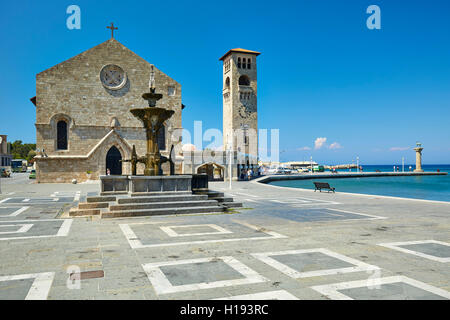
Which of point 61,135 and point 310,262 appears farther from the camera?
point 61,135

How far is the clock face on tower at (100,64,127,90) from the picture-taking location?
120ft

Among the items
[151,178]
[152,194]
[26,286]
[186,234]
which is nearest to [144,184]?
[151,178]

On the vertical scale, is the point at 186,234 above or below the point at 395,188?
above

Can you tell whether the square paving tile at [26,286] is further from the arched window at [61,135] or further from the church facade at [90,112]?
the arched window at [61,135]

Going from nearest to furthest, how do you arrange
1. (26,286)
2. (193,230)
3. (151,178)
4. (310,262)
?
(26,286)
(310,262)
(193,230)
(151,178)

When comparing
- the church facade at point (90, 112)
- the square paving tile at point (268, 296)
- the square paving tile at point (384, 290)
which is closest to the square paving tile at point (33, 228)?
the square paving tile at point (268, 296)

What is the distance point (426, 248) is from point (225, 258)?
476 centimetres

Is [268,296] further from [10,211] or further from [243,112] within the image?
[243,112]

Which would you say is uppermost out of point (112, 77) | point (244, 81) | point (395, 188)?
point (244, 81)

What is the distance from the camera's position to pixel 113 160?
36.7 metres

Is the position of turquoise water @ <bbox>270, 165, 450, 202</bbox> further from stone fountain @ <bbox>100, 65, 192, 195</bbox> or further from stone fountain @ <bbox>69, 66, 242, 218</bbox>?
stone fountain @ <bbox>100, 65, 192, 195</bbox>

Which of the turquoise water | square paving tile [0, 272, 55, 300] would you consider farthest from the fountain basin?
the turquoise water

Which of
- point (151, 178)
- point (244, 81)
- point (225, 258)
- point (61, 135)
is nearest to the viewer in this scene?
point (225, 258)
